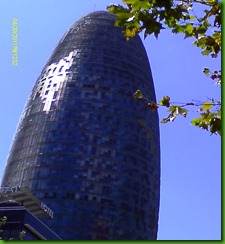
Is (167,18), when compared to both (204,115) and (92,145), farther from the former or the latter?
(92,145)

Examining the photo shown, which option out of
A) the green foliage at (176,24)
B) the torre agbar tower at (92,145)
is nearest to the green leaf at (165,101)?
the green foliage at (176,24)

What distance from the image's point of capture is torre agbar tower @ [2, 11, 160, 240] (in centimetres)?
9994

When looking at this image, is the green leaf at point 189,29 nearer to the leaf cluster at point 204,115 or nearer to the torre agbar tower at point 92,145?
the leaf cluster at point 204,115

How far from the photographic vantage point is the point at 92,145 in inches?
4141

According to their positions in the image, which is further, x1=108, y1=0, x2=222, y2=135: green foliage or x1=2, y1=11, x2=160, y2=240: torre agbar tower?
x1=2, y1=11, x2=160, y2=240: torre agbar tower

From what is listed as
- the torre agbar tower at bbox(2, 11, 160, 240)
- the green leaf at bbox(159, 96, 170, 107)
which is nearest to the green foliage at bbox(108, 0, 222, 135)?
the green leaf at bbox(159, 96, 170, 107)

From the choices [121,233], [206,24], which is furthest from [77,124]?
[206,24]

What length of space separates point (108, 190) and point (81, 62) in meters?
29.4

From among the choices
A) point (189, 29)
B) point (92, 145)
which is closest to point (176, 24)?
point (189, 29)

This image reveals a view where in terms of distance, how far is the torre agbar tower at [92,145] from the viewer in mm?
99938

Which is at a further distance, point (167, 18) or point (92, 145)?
point (92, 145)

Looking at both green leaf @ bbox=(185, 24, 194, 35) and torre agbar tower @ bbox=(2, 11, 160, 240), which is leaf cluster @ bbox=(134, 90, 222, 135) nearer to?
green leaf @ bbox=(185, 24, 194, 35)

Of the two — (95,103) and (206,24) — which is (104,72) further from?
(206,24)

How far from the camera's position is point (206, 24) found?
8.39 metres
